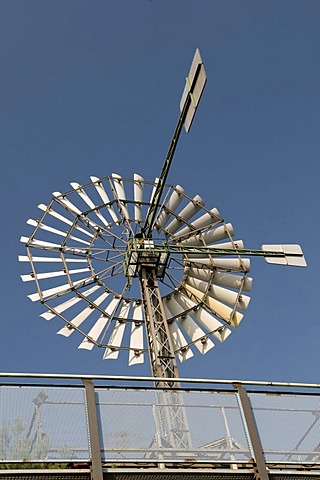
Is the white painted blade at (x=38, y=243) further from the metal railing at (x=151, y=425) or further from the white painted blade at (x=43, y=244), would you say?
the metal railing at (x=151, y=425)

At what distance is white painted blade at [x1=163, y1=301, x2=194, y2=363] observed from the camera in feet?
55.9

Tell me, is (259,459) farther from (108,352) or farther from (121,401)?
(108,352)

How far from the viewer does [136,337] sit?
56.4 feet

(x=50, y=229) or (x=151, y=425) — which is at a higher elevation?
(x=50, y=229)

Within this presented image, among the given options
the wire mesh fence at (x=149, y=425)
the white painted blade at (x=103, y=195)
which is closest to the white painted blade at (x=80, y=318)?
the white painted blade at (x=103, y=195)

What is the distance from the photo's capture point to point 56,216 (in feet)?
59.4

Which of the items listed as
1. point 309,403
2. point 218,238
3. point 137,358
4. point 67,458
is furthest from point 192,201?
point 67,458

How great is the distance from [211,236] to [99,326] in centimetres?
402

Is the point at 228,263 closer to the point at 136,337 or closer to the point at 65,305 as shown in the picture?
the point at 136,337

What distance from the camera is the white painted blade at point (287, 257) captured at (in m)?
19.1

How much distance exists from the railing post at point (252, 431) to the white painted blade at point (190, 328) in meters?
7.46

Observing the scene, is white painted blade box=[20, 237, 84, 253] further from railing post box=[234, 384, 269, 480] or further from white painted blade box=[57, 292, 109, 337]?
railing post box=[234, 384, 269, 480]

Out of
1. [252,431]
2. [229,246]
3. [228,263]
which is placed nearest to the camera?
[252,431]

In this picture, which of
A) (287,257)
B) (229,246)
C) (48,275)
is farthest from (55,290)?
(287,257)
